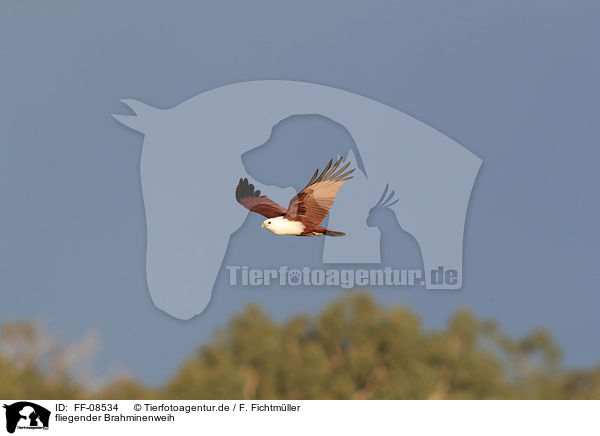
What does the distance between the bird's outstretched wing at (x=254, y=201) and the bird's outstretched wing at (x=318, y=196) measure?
0.40 meters

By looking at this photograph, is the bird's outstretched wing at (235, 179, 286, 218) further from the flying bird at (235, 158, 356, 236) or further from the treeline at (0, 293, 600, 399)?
the treeline at (0, 293, 600, 399)

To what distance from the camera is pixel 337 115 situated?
1337cm

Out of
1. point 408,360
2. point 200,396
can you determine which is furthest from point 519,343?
point 200,396

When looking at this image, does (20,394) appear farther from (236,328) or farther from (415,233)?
(415,233)

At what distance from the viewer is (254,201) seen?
29.5 ft
